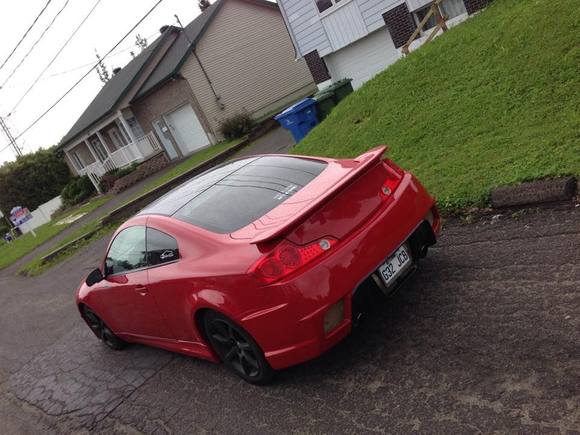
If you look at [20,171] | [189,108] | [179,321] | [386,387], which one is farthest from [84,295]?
[20,171]

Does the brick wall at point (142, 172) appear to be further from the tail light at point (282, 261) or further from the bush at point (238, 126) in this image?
the tail light at point (282, 261)

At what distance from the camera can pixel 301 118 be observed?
1418 cm

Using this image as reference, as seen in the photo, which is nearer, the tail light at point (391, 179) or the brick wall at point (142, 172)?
the tail light at point (391, 179)

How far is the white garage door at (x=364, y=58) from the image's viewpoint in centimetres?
1750

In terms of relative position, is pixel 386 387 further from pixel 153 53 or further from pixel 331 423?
pixel 153 53

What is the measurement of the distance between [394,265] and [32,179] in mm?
39700

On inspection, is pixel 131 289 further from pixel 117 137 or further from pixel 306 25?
pixel 117 137

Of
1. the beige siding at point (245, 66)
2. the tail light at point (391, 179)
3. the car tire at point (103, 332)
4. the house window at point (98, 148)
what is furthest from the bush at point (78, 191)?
the tail light at point (391, 179)

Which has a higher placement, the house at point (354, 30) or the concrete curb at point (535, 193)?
the house at point (354, 30)

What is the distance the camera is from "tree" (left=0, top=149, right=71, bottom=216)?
38562mm

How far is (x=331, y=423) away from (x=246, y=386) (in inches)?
43.8

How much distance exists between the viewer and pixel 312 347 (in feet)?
12.2

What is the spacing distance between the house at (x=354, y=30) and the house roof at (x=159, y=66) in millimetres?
9743

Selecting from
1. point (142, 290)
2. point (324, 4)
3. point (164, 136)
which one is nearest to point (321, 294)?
point (142, 290)
